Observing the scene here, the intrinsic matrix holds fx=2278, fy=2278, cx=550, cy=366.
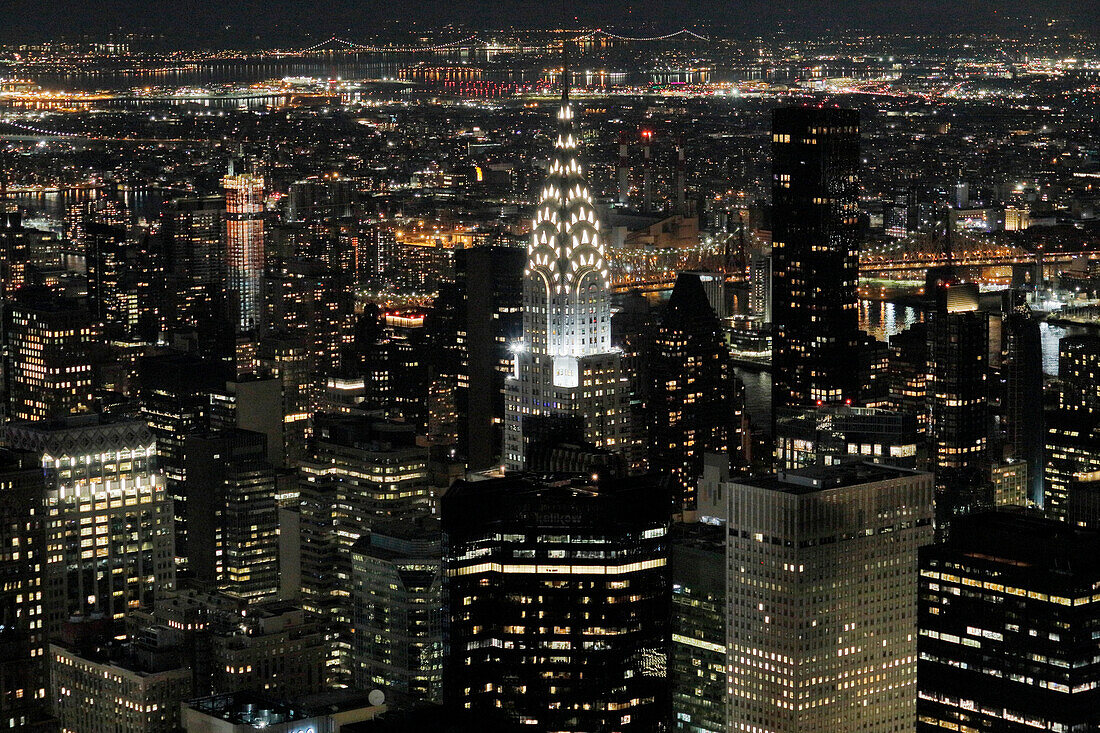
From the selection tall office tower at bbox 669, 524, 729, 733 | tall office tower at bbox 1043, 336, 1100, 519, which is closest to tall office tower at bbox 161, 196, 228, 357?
tall office tower at bbox 1043, 336, 1100, 519

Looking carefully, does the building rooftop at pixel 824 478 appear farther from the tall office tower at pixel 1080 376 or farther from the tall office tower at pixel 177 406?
the tall office tower at pixel 1080 376

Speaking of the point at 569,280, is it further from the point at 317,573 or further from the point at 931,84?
the point at 931,84

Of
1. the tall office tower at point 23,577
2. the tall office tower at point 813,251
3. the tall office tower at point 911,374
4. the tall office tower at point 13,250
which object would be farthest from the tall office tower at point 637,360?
the tall office tower at point 13,250

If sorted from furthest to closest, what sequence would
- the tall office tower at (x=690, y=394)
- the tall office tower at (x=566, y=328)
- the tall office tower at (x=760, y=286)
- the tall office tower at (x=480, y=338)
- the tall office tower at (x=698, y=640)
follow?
the tall office tower at (x=760, y=286)
the tall office tower at (x=480, y=338)
the tall office tower at (x=690, y=394)
the tall office tower at (x=566, y=328)
the tall office tower at (x=698, y=640)

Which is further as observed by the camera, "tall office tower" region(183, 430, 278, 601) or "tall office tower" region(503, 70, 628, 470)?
"tall office tower" region(183, 430, 278, 601)

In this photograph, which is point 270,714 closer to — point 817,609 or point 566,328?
point 817,609

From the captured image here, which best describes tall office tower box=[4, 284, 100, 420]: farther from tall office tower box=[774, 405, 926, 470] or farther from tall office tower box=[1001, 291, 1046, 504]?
tall office tower box=[1001, 291, 1046, 504]
